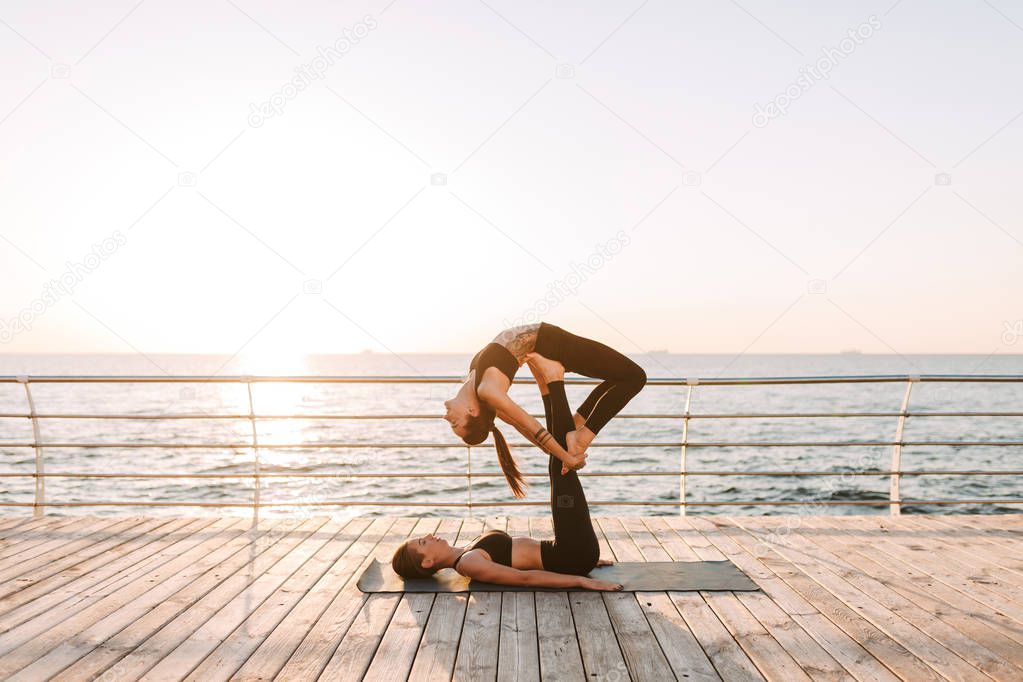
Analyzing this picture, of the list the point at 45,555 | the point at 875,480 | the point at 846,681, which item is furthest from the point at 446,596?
the point at 875,480

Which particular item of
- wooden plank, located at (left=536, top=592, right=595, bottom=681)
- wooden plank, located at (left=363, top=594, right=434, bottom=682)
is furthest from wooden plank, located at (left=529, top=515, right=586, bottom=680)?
wooden plank, located at (left=363, top=594, right=434, bottom=682)

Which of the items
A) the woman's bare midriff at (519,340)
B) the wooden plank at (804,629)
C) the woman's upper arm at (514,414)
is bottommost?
the wooden plank at (804,629)

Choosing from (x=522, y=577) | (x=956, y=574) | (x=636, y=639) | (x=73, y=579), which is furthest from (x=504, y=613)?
(x=956, y=574)

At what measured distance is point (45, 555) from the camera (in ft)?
14.1

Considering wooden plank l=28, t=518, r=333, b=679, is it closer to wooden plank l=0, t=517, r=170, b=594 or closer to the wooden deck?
the wooden deck

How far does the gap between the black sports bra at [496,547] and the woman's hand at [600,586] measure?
1.27 feet

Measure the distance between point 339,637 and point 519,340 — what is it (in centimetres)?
171

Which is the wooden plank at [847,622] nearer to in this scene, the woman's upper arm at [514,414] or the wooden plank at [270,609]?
the woman's upper arm at [514,414]

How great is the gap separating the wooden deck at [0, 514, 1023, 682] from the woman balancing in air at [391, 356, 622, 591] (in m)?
0.12

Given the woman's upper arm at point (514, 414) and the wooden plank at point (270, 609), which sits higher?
the woman's upper arm at point (514, 414)

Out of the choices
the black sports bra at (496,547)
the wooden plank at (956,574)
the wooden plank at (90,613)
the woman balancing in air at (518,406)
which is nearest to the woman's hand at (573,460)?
the woman balancing in air at (518,406)

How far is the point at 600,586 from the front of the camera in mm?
3520

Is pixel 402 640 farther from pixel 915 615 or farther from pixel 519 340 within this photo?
pixel 915 615

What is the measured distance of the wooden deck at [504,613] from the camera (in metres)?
2.65
